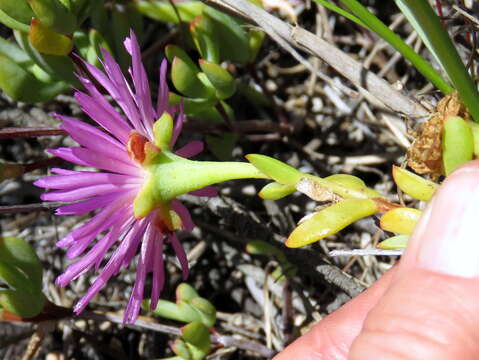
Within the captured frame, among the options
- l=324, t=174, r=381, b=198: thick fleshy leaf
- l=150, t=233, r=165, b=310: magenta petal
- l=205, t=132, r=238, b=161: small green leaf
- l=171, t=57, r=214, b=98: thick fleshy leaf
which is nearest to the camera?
l=324, t=174, r=381, b=198: thick fleshy leaf

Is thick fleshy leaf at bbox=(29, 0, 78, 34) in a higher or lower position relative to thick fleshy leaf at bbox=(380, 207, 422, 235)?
higher

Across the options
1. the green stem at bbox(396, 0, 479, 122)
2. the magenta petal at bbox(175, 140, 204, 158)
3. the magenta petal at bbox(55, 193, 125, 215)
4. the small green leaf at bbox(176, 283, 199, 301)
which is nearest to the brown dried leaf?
the green stem at bbox(396, 0, 479, 122)

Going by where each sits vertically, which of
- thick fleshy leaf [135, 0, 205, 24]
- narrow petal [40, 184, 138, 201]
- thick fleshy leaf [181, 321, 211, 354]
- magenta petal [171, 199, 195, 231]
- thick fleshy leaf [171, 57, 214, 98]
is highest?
thick fleshy leaf [135, 0, 205, 24]

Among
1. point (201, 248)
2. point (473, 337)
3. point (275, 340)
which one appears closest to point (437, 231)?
point (473, 337)

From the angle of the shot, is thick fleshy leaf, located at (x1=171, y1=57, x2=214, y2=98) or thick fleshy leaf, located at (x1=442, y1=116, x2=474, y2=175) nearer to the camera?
thick fleshy leaf, located at (x1=442, y1=116, x2=474, y2=175)

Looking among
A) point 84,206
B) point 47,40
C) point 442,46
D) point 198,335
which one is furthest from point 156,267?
point 442,46

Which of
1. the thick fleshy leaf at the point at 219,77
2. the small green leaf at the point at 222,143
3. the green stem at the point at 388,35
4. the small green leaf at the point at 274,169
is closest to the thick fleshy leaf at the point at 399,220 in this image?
the small green leaf at the point at 274,169

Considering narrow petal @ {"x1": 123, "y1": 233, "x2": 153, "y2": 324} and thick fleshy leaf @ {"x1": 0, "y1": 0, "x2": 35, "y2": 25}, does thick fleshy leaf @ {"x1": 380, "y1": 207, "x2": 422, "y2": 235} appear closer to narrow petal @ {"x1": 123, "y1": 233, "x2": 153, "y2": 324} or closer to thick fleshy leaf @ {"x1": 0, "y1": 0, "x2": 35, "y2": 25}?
narrow petal @ {"x1": 123, "y1": 233, "x2": 153, "y2": 324}

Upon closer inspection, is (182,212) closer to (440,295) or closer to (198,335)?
(198,335)
